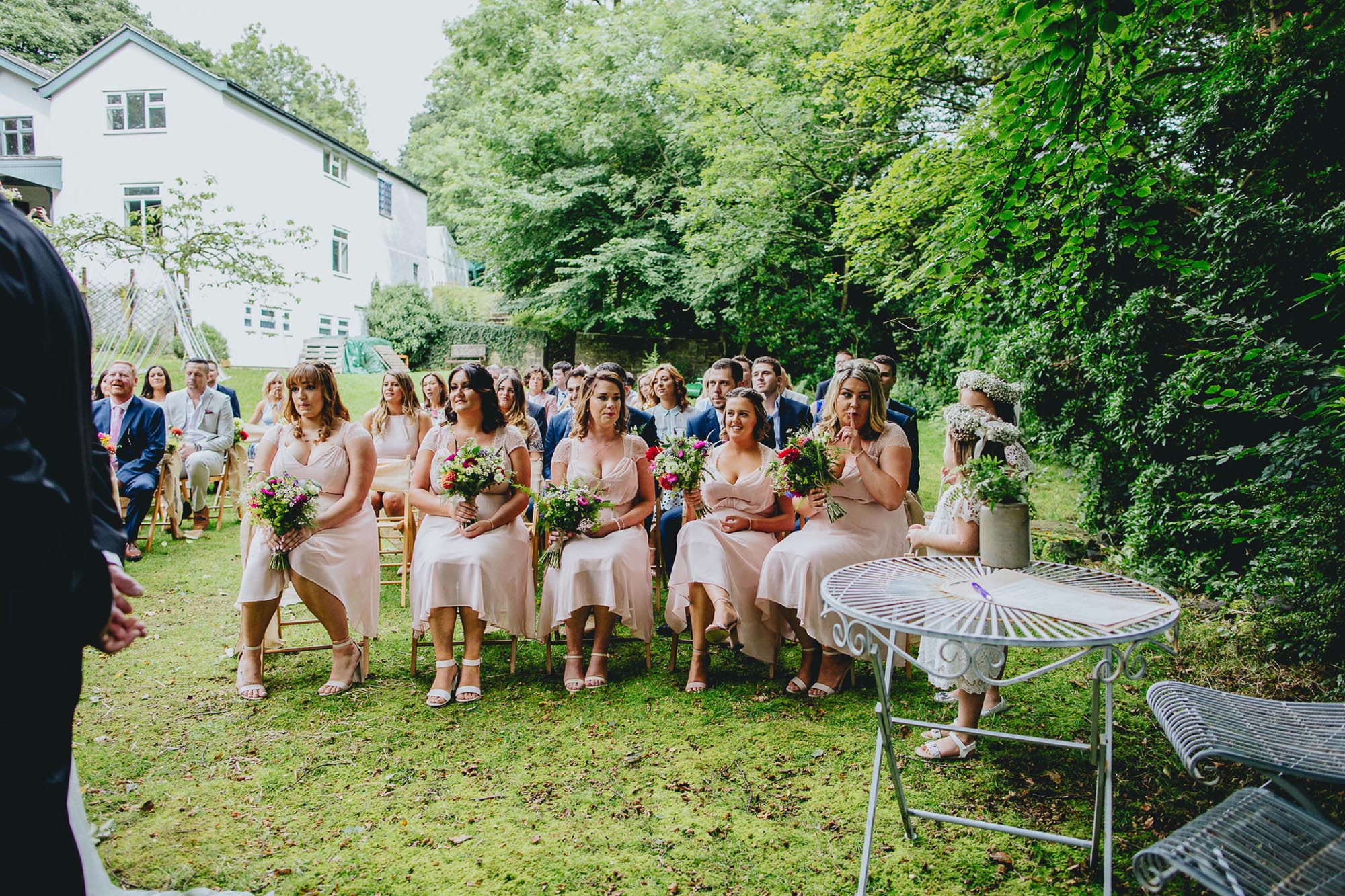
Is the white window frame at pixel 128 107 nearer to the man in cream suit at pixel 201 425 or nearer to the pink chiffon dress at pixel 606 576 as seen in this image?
the man in cream suit at pixel 201 425

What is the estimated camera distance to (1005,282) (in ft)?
21.4

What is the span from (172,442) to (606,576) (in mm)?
6366

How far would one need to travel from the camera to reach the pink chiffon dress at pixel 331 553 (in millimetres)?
4680

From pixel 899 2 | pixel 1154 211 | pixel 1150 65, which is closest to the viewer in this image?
pixel 1154 211

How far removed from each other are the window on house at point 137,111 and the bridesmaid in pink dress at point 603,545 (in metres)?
23.6

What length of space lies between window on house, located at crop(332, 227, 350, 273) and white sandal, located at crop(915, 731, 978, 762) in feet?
89.2

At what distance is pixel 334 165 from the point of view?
26.8 meters

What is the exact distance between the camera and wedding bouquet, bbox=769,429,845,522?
15.0 ft

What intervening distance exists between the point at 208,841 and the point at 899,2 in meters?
12.3

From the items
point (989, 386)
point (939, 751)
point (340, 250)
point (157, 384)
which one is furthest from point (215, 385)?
point (340, 250)

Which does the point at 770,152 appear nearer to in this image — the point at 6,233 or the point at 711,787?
the point at 711,787

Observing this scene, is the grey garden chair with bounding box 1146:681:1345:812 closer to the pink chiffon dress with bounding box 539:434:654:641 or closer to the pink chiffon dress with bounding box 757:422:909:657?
the pink chiffon dress with bounding box 757:422:909:657

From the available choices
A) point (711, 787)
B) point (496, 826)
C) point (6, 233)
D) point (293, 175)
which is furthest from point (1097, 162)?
point (293, 175)

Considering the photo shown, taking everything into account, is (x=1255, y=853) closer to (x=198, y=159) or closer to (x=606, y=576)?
(x=606, y=576)
